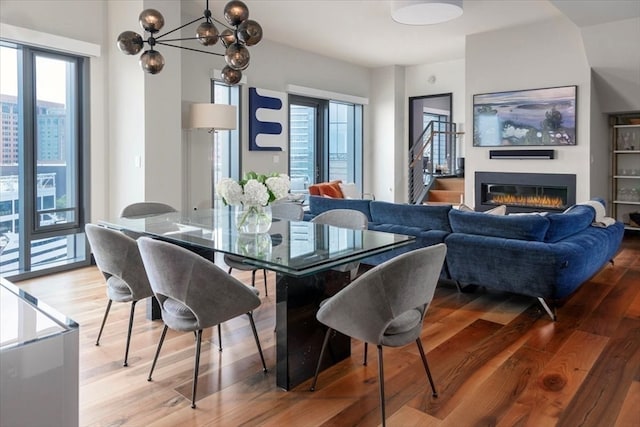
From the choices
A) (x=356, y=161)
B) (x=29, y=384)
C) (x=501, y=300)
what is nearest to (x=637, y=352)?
(x=501, y=300)

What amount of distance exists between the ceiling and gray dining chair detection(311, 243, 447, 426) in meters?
4.32

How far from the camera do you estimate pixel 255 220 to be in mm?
3039

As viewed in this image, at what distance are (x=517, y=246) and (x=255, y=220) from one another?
191cm

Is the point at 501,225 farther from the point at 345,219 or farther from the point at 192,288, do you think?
the point at 192,288

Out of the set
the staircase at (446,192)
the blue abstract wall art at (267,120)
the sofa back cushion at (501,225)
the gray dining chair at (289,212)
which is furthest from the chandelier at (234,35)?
the staircase at (446,192)

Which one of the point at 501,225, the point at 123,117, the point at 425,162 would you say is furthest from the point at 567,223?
the point at 425,162

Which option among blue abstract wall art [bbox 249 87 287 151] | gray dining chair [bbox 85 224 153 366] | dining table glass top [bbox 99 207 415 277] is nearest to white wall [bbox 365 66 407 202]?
blue abstract wall art [bbox 249 87 287 151]

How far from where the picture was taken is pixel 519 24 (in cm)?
673

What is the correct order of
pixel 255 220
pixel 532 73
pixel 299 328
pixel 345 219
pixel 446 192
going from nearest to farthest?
pixel 299 328 < pixel 255 220 < pixel 345 219 < pixel 532 73 < pixel 446 192

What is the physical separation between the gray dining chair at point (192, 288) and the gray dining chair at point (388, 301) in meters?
0.41

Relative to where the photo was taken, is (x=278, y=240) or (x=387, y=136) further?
(x=387, y=136)

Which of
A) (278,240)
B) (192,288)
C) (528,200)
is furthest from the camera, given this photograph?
(528,200)

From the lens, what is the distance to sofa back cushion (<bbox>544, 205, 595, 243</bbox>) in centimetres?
363

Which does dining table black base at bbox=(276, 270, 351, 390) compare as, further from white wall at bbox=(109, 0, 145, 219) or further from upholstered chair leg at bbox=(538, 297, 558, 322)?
white wall at bbox=(109, 0, 145, 219)
